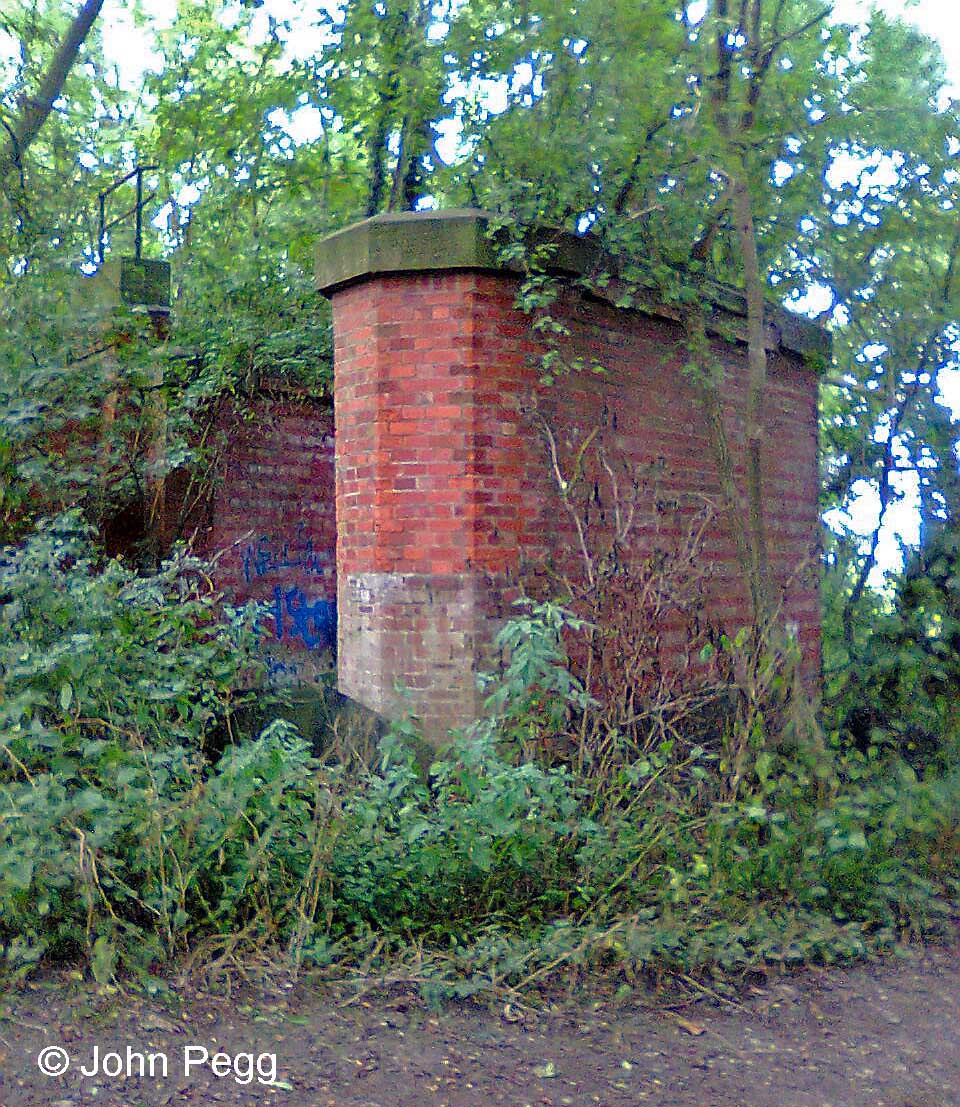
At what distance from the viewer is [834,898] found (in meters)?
5.12

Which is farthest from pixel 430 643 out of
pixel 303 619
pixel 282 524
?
pixel 282 524

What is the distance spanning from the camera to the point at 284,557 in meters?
9.26

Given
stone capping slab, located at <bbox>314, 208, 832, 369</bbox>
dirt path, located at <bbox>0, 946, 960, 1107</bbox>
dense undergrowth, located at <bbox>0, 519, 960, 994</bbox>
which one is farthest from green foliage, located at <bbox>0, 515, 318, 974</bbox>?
stone capping slab, located at <bbox>314, 208, 832, 369</bbox>

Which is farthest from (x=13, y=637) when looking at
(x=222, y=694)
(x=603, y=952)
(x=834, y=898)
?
(x=834, y=898)

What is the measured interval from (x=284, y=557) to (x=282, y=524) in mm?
263

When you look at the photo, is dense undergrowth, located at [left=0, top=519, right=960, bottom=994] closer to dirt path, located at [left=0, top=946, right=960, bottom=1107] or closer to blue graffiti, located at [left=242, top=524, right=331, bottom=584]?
dirt path, located at [left=0, top=946, right=960, bottom=1107]

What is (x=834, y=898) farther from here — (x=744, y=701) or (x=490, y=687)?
(x=490, y=687)

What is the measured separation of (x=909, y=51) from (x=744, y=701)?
5.42m

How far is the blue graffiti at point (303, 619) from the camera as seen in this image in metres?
9.12

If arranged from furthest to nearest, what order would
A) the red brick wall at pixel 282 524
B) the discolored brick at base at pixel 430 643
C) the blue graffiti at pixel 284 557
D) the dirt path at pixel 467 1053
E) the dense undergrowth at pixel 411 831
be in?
the blue graffiti at pixel 284 557 < the red brick wall at pixel 282 524 < the discolored brick at base at pixel 430 643 < the dense undergrowth at pixel 411 831 < the dirt path at pixel 467 1053

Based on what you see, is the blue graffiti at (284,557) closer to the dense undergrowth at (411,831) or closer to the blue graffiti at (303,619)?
the blue graffiti at (303,619)
